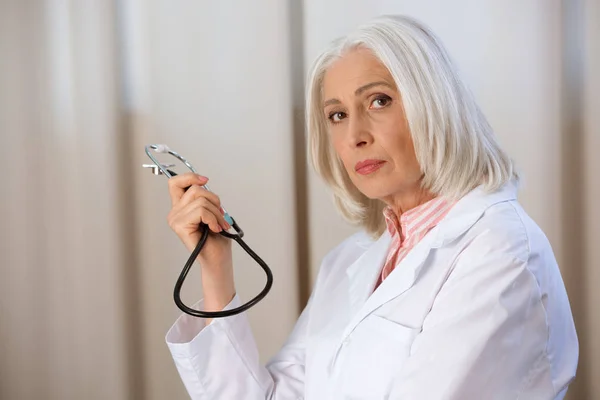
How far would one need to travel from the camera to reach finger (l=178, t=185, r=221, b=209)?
102 cm

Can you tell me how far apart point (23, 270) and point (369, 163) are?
0.80 meters

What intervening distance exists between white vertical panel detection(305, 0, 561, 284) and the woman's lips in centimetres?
46

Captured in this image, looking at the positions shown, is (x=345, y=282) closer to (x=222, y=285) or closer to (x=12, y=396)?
(x=222, y=285)

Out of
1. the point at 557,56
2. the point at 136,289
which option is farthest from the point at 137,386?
the point at 557,56

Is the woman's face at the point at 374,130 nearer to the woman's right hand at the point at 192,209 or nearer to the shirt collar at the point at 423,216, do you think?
the shirt collar at the point at 423,216

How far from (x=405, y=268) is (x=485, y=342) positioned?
212 mm

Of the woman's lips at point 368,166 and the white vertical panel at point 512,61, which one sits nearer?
the woman's lips at point 368,166

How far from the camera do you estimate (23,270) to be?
1356 millimetres

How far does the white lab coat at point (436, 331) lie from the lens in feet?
2.63

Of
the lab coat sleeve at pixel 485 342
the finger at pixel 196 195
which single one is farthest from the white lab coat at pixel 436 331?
the finger at pixel 196 195

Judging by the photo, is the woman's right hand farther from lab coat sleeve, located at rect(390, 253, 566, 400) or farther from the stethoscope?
lab coat sleeve, located at rect(390, 253, 566, 400)

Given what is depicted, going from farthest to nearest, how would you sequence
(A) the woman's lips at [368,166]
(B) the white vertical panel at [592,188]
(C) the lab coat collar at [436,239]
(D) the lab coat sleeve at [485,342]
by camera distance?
(B) the white vertical panel at [592,188]
(A) the woman's lips at [368,166]
(C) the lab coat collar at [436,239]
(D) the lab coat sleeve at [485,342]

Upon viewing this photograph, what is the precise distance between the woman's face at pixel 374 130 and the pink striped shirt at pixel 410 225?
49 mm

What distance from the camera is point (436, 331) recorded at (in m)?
0.83
